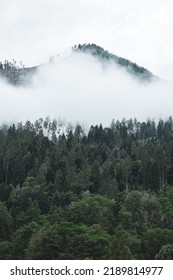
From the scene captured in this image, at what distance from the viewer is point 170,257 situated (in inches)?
1891

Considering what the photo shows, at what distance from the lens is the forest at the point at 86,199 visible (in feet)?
182

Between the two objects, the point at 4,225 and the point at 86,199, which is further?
the point at 86,199

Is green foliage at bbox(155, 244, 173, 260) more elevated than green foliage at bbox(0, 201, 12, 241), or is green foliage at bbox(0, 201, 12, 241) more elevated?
green foliage at bbox(0, 201, 12, 241)

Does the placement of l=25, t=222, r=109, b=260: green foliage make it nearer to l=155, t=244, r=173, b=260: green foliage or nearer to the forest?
the forest

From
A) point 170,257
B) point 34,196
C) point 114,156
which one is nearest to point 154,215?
point 34,196

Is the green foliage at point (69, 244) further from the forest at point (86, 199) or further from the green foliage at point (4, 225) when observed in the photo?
the green foliage at point (4, 225)

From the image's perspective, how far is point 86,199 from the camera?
82438 millimetres

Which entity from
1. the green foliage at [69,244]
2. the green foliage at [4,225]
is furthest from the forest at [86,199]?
the green foliage at [4,225]

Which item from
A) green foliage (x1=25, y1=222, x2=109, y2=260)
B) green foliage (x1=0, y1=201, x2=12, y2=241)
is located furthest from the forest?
green foliage (x1=0, y1=201, x2=12, y2=241)

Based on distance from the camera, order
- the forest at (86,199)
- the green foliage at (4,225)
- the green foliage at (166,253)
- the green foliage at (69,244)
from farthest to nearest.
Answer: the green foliage at (4,225) → the forest at (86,199) → the green foliage at (69,244) → the green foliage at (166,253)

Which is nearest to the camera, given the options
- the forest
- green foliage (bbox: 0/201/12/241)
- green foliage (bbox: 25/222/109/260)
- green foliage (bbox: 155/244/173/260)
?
green foliage (bbox: 155/244/173/260)

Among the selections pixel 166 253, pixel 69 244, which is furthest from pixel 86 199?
pixel 166 253

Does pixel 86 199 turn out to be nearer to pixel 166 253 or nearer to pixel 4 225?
pixel 4 225

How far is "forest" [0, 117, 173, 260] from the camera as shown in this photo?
55.4 metres
